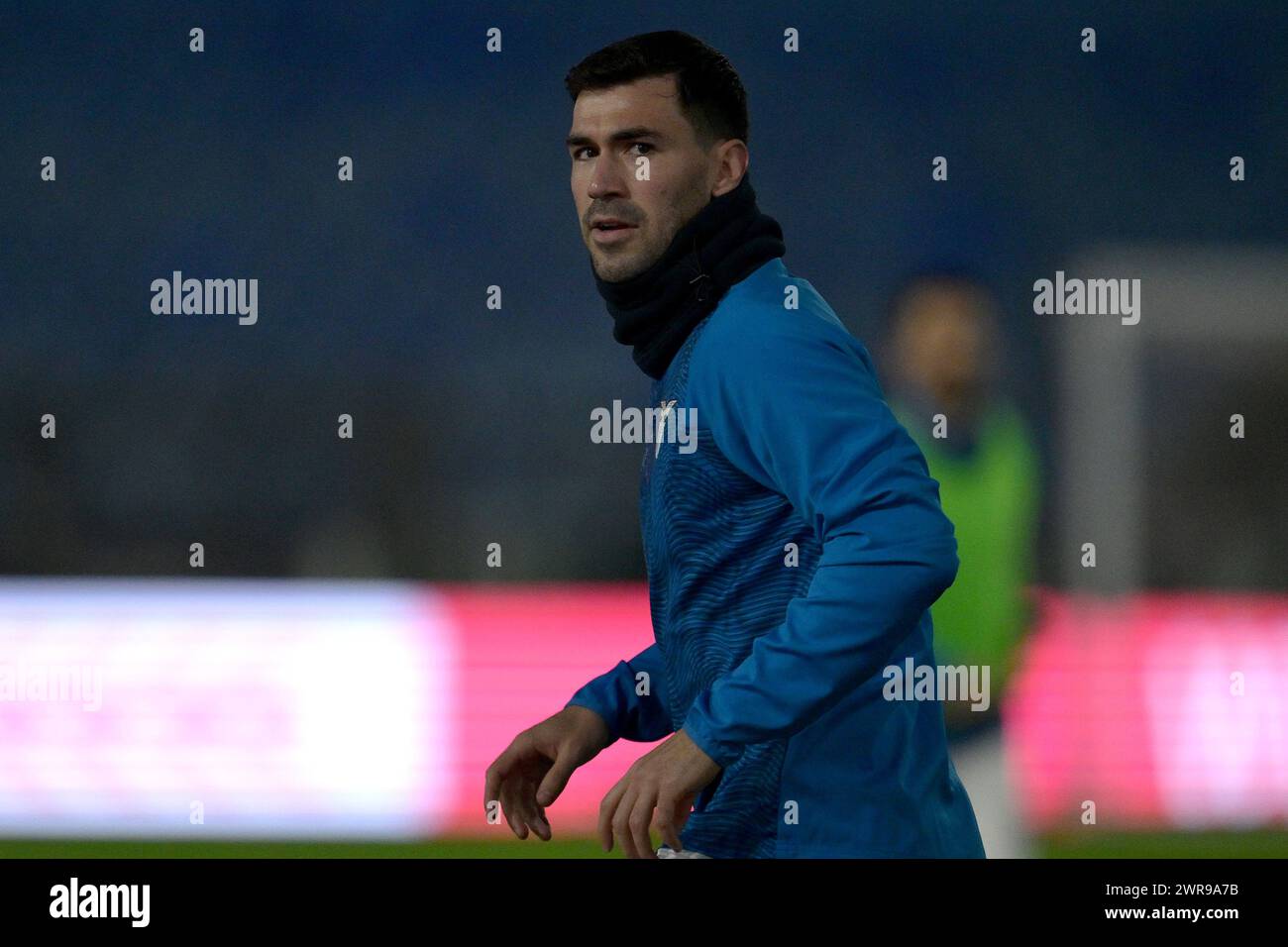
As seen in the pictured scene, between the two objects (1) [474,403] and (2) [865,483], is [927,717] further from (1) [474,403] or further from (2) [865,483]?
(1) [474,403]

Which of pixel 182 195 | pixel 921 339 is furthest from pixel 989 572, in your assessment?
pixel 182 195

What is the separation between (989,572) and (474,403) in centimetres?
149

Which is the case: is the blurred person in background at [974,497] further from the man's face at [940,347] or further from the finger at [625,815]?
the finger at [625,815]

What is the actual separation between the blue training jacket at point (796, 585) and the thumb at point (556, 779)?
165mm

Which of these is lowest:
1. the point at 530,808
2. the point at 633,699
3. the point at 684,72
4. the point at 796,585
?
the point at 530,808

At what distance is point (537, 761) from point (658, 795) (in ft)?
1.28

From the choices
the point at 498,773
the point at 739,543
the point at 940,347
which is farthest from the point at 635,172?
the point at 940,347

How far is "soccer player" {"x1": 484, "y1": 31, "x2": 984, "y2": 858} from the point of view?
5.03 ft

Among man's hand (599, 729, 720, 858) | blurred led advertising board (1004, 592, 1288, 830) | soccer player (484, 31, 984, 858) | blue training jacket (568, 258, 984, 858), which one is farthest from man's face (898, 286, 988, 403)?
man's hand (599, 729, 720, 858)

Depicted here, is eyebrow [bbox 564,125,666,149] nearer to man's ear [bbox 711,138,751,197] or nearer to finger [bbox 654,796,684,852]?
man's ear [bbox 711,138,751,197]

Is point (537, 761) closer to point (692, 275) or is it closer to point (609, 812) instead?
point (609, 812)

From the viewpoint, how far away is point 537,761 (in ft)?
6.25
